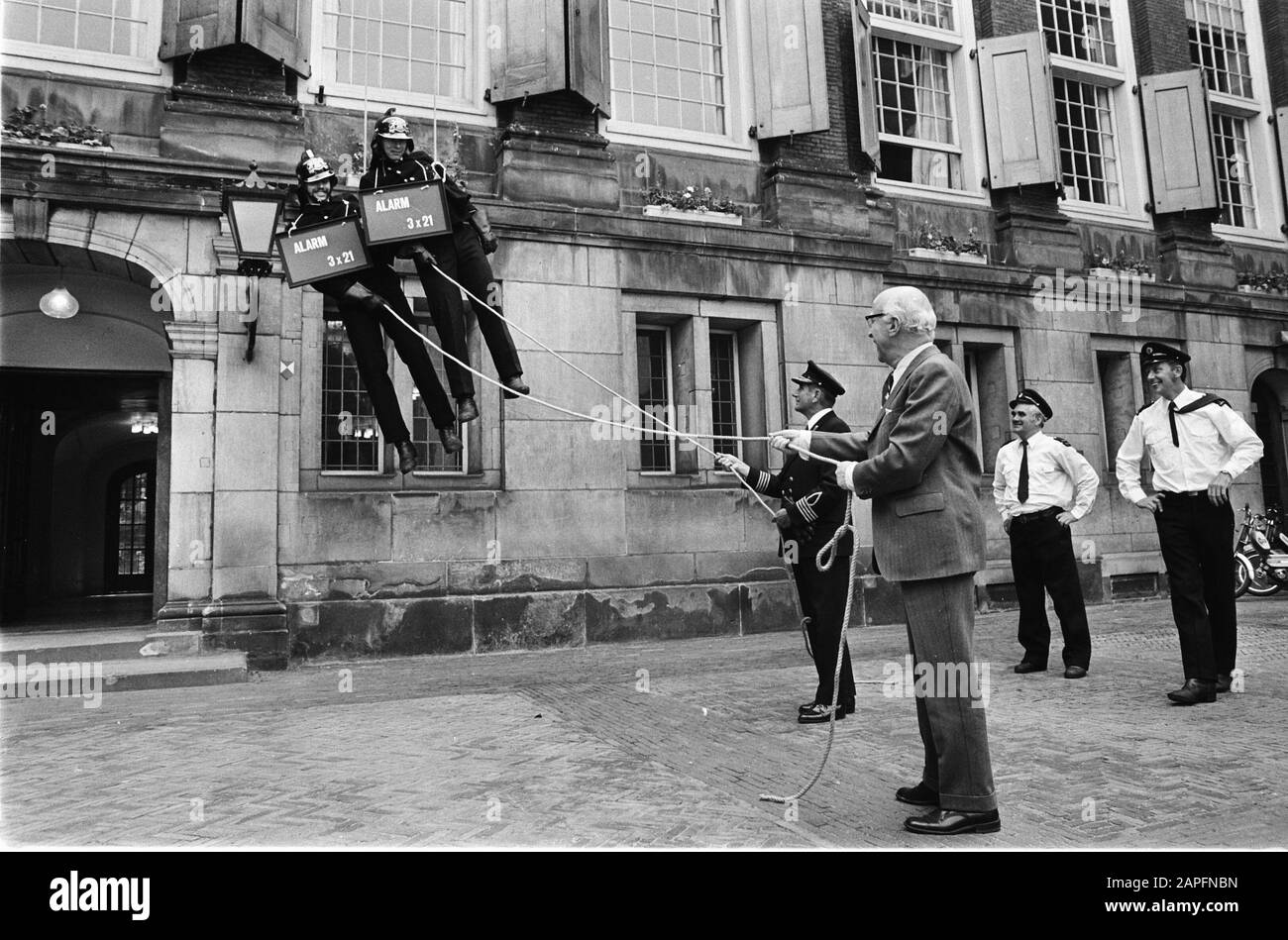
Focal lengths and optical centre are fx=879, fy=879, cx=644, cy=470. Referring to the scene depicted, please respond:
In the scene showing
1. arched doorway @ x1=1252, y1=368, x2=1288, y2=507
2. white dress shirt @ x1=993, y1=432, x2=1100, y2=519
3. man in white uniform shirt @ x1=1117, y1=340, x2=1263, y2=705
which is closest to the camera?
man in white uniform shirt @ x1=1117, y1=340, x2=1263, y2=705

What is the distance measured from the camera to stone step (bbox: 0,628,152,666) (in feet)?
28.3

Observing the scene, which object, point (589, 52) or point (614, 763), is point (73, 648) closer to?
point (614, 763)

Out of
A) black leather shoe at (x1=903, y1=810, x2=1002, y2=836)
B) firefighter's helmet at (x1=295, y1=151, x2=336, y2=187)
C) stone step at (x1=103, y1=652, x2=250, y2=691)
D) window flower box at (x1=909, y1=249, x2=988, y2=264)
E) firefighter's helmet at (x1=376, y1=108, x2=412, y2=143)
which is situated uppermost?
window flower box at (x1=909, y1=249, x2=988, y2=264)

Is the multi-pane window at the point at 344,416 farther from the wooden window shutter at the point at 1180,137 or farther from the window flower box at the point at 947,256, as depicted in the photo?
the wooden window shutter at the point at 1180,137

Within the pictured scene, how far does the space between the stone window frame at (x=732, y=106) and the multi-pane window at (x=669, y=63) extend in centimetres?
10

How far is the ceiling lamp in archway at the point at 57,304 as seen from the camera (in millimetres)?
10180

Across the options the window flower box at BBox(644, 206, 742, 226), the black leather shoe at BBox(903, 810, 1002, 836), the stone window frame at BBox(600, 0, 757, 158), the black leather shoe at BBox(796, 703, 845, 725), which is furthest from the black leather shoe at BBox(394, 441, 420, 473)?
the stone window frame at BBox(600, 0, 757, 158)

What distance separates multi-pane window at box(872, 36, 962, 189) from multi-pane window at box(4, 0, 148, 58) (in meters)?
10.6

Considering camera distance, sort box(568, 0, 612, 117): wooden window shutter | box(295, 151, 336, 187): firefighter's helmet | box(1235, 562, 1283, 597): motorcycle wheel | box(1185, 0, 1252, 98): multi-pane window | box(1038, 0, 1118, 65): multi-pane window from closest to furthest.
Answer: box(295, 151, 336, 187): firefighter's helmet → box(568, 0, 612, 117): wooden window shutter → box(1235, 562, 1283, 597): motorcycle wheel → box(1038, 0, 1118, 65): multi-pane window → box(1185, 0, 1252, 98): multi-pane window

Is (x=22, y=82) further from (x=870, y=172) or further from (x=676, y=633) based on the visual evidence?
(x=870, y=172)

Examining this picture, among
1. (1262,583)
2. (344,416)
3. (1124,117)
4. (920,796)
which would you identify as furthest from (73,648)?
(1124,117)

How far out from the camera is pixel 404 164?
→ 5336 millimetres

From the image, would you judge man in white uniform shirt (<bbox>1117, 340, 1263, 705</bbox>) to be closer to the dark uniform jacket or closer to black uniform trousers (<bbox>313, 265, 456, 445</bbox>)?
the dark uniform jacket
